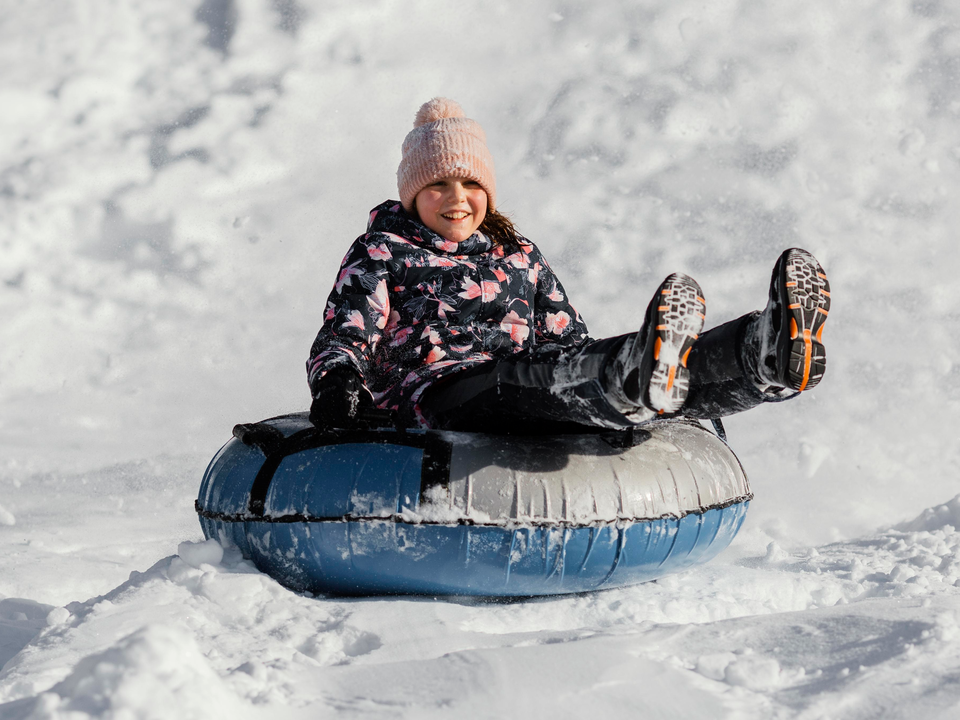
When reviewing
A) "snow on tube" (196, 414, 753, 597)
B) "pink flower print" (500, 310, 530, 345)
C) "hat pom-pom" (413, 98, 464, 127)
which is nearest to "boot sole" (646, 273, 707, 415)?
"snow on tube" (196, 414, 753, 597)

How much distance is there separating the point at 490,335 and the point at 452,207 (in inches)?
17.2

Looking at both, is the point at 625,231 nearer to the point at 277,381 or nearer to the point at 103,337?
the point at 277,381

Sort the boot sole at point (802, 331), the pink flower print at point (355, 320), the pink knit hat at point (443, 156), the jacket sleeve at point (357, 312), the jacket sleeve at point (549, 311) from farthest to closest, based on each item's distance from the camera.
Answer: the jacket sleeve at point (549, 311)
the pink knit hat at point (443, 156)
the pink flower print at point (355, 320)
the jacket sleeve at point (357, 312)
the boot sole at point (802, 331)

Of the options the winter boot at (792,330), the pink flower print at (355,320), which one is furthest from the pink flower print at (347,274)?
the winter boot at (792,330)

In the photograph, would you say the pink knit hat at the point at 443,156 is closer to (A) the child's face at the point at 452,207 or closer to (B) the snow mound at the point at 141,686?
(A) the child's face at the point at 452,207

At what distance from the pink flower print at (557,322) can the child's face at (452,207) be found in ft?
1.29

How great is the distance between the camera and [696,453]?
2.11 m

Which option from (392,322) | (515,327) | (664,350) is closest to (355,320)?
(392,322)

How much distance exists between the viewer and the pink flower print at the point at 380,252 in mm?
2361

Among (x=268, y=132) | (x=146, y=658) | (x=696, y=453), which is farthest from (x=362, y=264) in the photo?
(x=268, y=132)

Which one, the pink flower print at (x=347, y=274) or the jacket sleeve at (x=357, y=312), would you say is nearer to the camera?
the jacket sleeve at (x=357, y=312)

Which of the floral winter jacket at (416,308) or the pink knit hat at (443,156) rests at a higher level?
the pink knit hat at (443,156)

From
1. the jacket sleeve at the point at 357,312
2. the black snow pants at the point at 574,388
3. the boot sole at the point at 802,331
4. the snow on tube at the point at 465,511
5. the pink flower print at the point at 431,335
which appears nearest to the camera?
the boot sole at the point at 802,331

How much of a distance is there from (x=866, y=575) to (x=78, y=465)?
4090 mm
